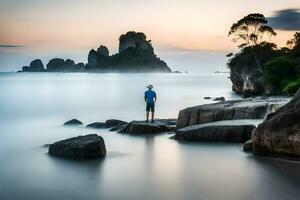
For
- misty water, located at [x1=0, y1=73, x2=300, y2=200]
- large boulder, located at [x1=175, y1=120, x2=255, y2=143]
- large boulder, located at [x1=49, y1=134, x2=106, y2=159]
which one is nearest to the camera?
misty water, located at [x1=0, y1=73, x2=300, y2=200]

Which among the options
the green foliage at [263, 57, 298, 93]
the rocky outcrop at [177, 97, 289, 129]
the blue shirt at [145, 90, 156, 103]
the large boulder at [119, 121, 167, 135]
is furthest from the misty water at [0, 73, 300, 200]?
the green foliage at [263, 57, 298, 93]

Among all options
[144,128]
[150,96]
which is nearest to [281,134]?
[144,128]

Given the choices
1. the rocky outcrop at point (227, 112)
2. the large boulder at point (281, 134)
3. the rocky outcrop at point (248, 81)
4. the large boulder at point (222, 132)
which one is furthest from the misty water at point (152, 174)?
the rocky outcrop at point (248, 81)

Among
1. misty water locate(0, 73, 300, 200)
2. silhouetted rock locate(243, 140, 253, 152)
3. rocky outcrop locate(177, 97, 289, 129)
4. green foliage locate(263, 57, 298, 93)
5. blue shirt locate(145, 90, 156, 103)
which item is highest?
green foliage locate(263, 57, 298, 93)

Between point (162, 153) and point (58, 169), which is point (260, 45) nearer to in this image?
point (162, 153)

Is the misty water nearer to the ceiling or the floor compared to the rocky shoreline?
nearer to the floor

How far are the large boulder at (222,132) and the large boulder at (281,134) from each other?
2939 millimetres

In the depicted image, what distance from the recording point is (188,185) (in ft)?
41.0

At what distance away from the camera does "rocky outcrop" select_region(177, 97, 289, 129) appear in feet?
74.2

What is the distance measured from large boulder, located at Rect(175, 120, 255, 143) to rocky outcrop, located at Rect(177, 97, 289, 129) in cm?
263

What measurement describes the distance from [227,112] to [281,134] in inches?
318

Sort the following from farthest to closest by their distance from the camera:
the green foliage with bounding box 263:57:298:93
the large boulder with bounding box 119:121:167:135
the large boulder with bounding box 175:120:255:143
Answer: the green foliage with bounding box 263:57:298:93 → the large boulder with bounding box 119:121:167:135 → the large boulder with bounding box 175:120:255:143

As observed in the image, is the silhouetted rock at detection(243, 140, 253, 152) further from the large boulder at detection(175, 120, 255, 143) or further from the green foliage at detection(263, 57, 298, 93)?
the green foliage at detection(263, 57, 298, 93)

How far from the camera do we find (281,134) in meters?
15.3
